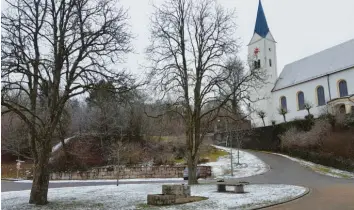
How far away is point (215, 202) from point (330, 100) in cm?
3865

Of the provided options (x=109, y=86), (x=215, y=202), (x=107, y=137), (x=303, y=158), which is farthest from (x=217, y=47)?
(x=107, y=137)

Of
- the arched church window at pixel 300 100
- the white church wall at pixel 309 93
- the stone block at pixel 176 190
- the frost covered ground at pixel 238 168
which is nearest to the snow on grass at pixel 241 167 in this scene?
the frost covered ground at pixel 238 168

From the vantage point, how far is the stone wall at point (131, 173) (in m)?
33.4

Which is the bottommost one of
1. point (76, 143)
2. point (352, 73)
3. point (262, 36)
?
point (76, 143)

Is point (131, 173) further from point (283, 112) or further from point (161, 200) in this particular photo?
point (283, 112)

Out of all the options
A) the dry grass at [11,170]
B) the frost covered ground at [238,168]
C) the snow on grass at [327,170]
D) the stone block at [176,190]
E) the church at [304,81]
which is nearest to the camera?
the stone block at [176,190]

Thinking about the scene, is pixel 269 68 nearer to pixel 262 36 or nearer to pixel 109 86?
pixel 262 36

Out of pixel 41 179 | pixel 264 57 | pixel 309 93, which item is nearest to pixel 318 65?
pixel 309 93

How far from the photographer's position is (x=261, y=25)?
66.1m

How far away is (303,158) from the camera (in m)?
39.0

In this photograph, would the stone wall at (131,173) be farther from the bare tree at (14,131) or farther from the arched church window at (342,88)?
the arched church window at (342,88)

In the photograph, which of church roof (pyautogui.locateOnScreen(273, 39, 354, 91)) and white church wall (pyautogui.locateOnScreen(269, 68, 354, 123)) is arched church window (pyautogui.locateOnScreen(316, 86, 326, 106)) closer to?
white church wall (pyautogui.locateOnScreen(269, 68, 354, 123))

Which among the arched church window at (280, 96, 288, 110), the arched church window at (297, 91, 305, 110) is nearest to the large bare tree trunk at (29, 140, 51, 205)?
the arched church window at (297, 91, 305, 110)

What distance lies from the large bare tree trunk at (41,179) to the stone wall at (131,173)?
63.5ft
